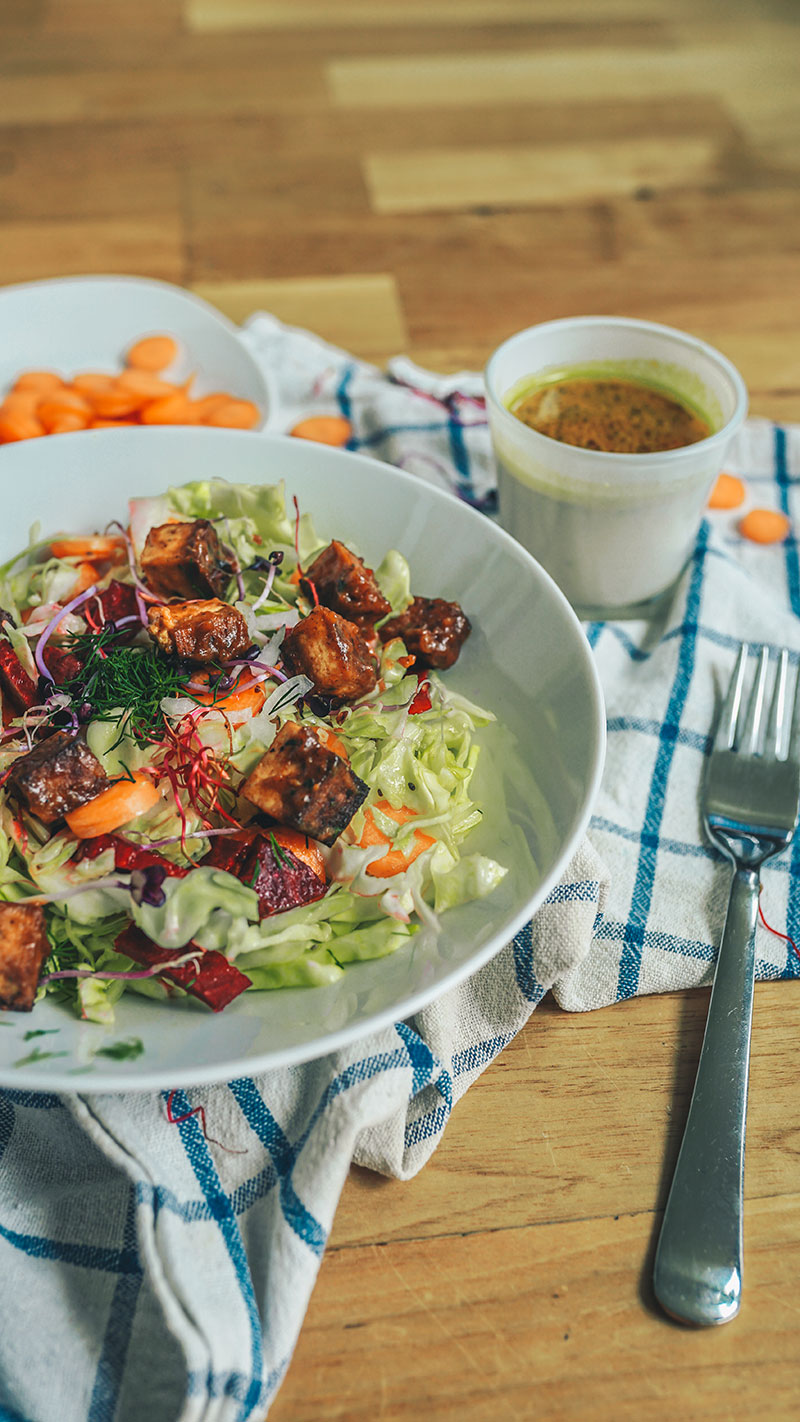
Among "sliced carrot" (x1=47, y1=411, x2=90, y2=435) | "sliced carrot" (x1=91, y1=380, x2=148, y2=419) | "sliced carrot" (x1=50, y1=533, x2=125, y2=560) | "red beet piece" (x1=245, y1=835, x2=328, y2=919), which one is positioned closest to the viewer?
"red beet piece" (x1=245, y1=835, x2=328, y2=919)

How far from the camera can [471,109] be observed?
5285 mm

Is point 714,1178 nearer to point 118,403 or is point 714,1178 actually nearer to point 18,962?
point 18,962

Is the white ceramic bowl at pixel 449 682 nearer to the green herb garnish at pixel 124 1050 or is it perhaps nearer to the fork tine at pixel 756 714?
the green herb garnish at pixel 124 1050

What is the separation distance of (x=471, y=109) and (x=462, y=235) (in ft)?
4.29

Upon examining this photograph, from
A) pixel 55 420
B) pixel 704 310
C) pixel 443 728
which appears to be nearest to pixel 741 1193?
pixel 443 728

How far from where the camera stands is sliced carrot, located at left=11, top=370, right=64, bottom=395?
338 cm

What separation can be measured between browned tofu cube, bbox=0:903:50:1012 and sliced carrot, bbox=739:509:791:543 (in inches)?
88.3

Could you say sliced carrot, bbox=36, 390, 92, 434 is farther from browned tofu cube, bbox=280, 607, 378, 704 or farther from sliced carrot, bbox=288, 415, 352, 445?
browned tofu cube, bbox=280, 607, 378, 704

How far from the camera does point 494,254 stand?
171 inches

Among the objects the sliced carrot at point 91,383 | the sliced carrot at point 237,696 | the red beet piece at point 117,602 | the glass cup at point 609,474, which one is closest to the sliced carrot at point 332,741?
the sliced carrot at point 237,696

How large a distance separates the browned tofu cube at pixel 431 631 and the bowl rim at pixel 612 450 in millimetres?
512

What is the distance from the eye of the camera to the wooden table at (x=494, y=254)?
1.67 metres

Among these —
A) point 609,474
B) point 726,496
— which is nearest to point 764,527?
point 726,496

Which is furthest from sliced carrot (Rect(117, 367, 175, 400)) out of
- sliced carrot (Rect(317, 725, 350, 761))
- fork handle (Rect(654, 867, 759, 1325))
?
fork handle (Rect(654, 867, 759, 1325))
